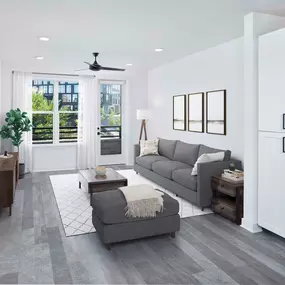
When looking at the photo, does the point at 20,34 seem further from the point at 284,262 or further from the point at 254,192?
the point at 284,262

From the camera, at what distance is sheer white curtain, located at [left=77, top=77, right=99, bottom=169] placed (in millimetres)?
8195

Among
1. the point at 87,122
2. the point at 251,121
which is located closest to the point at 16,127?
the point at 87,122

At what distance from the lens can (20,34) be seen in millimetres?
4543

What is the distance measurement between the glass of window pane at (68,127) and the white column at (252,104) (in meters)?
5.50

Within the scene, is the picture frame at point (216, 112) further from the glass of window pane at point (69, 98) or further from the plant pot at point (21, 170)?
the plant pot at point (21, 170)

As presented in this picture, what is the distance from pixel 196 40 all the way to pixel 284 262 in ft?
11.5

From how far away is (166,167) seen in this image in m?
5.69

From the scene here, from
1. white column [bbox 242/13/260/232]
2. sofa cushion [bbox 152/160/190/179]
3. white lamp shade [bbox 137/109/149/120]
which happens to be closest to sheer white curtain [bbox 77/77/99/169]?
white lamp shade [bbox 137/109/149/120]

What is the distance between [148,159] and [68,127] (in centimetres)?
280

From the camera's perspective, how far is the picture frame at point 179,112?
6668 millimetres

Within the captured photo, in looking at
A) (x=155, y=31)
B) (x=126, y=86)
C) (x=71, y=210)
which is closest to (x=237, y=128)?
(x=155, y=31)

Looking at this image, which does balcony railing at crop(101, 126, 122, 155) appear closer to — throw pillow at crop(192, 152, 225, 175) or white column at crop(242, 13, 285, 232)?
throw pillow at crop(192, 152, 225, 175)

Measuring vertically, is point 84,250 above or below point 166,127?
below

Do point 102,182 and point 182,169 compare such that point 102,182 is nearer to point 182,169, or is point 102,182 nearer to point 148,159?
point 182,169
